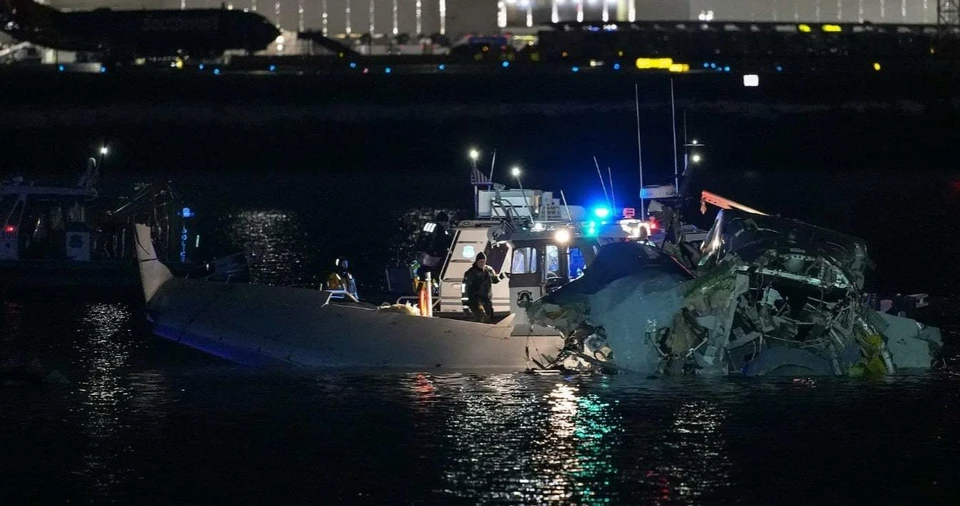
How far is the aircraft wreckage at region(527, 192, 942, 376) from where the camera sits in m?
23.8

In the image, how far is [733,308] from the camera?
77.7 ft

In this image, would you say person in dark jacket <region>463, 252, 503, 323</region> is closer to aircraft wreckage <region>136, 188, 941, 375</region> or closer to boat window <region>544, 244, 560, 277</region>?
aircraft wreckage <region>136, 188, 941, 375</region>

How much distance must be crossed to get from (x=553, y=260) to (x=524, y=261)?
52cm

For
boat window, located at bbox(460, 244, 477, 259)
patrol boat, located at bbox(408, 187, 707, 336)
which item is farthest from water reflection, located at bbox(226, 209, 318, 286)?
boat window, located at bbox(460, 244, 477, 259)

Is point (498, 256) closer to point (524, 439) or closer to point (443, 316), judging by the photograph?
point (443, 316)

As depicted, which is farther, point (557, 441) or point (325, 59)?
point (325, 59)

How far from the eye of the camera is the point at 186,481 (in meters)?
18.9

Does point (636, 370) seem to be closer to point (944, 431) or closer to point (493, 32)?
point (944, 431)

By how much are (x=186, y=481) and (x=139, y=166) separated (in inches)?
4146

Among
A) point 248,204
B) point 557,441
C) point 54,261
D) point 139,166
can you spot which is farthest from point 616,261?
point 139,166

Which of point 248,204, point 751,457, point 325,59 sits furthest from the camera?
point 325,59

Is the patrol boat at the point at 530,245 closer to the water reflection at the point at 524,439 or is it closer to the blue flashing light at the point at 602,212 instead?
the blue flashing light at the point at 602,212

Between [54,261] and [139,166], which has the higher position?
[139,166]

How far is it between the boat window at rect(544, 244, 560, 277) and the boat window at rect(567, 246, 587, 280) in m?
0.21
